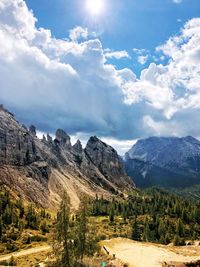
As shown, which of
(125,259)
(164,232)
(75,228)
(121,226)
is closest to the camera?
(75,228)

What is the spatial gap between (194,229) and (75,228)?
122 meters

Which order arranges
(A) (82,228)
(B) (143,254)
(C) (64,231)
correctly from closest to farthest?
(C) (64,231) → (A) (82,228) → (B) (143,254)

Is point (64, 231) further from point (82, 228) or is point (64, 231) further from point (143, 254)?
point (143, 254)

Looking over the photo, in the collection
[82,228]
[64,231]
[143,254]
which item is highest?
[82,228]

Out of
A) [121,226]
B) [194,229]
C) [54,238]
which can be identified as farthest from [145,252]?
[121,226]

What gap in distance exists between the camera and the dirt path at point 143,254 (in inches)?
2731

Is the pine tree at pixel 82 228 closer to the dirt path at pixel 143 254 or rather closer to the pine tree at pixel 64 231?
the pine tree at pixel 64 231

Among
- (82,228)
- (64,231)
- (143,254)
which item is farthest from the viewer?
(143,254)

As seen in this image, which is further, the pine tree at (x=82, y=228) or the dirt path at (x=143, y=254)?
the dirt path at (x=143, y=254)

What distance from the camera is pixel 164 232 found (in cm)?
15338

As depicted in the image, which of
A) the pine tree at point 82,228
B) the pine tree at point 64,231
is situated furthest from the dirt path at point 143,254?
the pine tree at point 64,231

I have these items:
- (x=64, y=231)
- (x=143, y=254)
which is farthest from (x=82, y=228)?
(x=143, y=254)

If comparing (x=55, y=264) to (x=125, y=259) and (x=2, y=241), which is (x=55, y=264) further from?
(x=2, y=241)

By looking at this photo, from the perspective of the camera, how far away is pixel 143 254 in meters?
76.6
